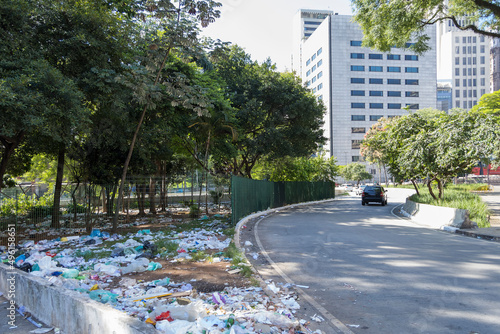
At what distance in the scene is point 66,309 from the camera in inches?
173

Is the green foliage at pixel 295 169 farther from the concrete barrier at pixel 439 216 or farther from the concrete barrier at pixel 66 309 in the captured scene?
the concrete barrier at pixel 66 309

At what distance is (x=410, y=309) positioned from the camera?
5.11m

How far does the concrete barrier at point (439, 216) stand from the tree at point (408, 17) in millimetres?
7995

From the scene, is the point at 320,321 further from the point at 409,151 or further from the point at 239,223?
the point at 409,151

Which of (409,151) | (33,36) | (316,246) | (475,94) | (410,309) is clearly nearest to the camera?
(410,309)

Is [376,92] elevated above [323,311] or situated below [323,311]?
above

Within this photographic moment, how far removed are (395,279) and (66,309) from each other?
5.37m

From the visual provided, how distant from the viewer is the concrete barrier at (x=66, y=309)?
3635 millimetres

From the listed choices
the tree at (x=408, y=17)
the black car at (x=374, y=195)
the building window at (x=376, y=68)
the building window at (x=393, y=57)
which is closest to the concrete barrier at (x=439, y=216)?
the tree at (x=408, y=17)

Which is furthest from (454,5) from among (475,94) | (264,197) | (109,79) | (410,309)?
(475,94)

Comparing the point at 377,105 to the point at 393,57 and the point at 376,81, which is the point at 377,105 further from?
the point at 393,57

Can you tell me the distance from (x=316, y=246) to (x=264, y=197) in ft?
42.3

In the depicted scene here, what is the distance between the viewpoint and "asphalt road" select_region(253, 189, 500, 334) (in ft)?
15.4

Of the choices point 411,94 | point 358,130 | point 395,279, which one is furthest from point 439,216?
point 411,94
